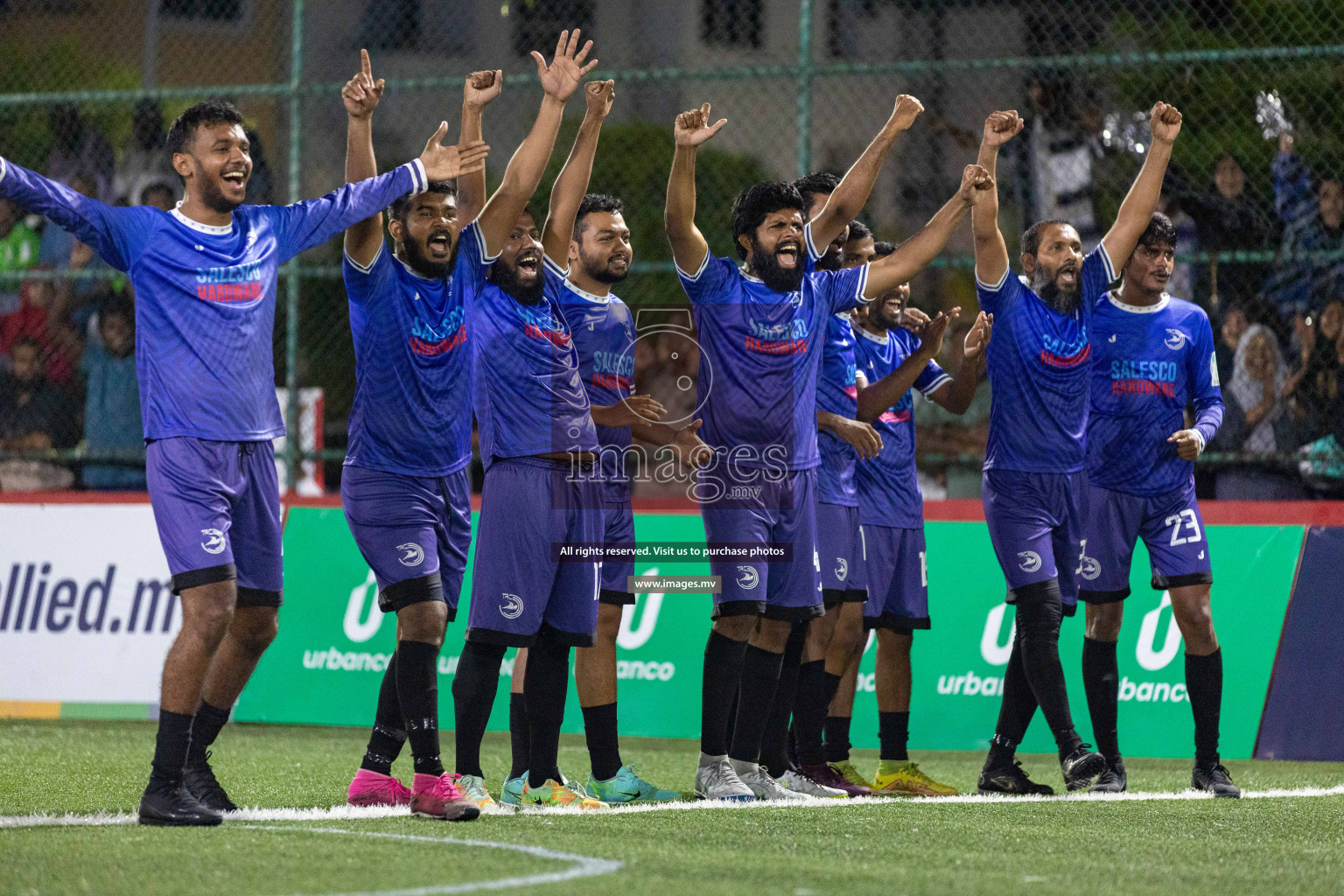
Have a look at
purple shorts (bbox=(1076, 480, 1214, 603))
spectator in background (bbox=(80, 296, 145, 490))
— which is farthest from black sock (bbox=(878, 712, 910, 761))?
spectator in background (bbox=(80, 296, 145, 490))

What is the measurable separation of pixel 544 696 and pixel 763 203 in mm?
2125

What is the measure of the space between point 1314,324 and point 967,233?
7.89 m

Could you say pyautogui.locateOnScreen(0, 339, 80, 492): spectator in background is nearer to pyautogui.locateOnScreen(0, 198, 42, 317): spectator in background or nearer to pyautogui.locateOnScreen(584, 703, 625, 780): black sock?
pyautogui.locateOnScreen(0, 198, 42, 317): spectator in background

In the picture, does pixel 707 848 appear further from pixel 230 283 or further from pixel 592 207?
pixel 592 207

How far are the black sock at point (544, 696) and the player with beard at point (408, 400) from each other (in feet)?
1.22

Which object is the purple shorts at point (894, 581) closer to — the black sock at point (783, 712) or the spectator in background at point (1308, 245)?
the black sock at point (783, 712)

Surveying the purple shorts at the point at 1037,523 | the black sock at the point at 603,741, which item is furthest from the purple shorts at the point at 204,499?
the purple shorts at the point at 1037,523

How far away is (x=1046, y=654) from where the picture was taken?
7133mm

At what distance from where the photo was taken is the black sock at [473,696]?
6199mm

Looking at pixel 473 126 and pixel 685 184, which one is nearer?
pixel 473 126

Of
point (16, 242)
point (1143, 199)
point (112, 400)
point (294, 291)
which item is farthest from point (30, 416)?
point (1143, 199)

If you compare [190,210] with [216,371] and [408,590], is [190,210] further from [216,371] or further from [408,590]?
[408,590]

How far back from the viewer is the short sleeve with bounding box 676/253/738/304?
6.61 metres

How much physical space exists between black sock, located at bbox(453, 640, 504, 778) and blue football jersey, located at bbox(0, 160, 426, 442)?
1.11 m
